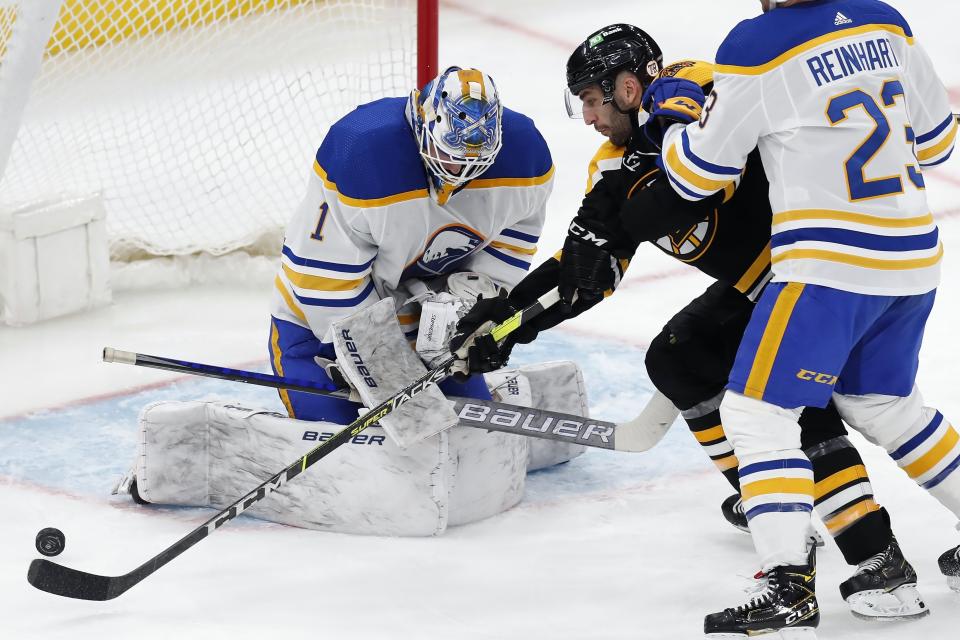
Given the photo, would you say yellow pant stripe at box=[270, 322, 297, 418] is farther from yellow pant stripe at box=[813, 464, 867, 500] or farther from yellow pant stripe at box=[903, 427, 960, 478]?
yellow pant stripe at box=[903, 427, 960, 478]

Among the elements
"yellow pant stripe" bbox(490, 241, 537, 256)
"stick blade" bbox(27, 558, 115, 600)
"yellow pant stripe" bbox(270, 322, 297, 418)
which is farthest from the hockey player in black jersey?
"stick blade" bbox(27, 558, 115, 600)

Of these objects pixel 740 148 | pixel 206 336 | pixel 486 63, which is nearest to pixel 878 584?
pixel 740 148

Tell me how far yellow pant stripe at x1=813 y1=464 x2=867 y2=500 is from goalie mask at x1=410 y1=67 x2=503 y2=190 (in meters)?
0.89

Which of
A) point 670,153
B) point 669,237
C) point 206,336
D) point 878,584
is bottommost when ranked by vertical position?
point 206,336

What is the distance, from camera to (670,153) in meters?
2.42

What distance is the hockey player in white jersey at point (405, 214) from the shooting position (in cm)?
285

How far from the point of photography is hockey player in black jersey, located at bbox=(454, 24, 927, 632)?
8.18ft

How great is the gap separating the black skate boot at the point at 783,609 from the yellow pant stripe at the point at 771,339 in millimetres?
297

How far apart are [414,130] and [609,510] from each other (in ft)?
2.95

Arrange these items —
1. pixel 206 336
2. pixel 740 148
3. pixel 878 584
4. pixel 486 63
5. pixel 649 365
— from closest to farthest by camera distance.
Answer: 1. pixel 740 148
2. pixel 878 584
3. pixel 649 365
4. pixel 206 336
5. pixel 486 63

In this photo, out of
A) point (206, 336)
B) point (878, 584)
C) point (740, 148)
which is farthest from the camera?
point (206, 336)

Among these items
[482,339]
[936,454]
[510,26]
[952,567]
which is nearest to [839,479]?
[936,454]

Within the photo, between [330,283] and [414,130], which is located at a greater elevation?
[414,130]

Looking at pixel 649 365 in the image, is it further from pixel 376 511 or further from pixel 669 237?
pixel 376 511
